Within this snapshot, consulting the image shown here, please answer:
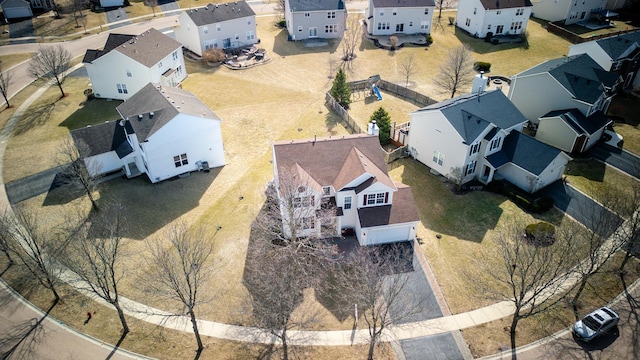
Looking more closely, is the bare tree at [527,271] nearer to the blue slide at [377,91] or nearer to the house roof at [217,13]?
the blue slide at [377,91]

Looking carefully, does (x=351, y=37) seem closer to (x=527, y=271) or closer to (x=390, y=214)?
(x=390, y=214)

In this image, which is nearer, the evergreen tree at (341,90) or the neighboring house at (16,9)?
the evergreen tree at (341,90)

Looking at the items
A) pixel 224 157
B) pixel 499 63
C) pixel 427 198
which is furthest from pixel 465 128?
pixel 499 63

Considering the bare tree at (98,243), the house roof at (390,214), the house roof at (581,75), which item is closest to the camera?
the bare tree at (98,243)

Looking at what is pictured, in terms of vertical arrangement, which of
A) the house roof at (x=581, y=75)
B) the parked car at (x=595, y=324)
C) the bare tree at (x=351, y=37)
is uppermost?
the house roof at (x=581, y=75)

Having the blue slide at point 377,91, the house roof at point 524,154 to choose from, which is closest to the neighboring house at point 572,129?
the house roof at point 524,154

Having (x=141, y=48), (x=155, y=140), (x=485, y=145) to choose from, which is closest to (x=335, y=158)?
(x=485, y=145)

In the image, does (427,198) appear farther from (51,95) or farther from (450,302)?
(51,95)
